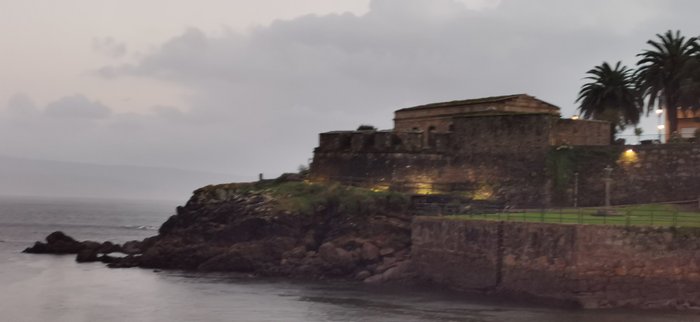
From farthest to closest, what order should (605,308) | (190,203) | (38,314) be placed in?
1. (190,203)
2. (38,314)
3. (605,308)

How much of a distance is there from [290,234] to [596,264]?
67.2ft

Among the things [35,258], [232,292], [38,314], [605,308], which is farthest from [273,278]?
[35,258]

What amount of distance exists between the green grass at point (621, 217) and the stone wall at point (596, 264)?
41.9 inches

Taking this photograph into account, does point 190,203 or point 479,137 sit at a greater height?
point 479,137

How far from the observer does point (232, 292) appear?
131 feet

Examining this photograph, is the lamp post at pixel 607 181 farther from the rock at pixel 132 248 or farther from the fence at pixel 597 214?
the rock at pixel 132 248

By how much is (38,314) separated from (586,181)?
1216 inches

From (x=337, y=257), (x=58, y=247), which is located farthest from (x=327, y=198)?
(x=58, y=247)

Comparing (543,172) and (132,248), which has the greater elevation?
(543,172)

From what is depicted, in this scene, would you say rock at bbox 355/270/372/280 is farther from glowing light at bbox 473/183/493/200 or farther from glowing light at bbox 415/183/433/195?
glowing light at bbox 415/183/433/195

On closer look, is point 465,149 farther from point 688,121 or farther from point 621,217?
point 688,121

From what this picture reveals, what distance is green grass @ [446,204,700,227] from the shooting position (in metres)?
34.8

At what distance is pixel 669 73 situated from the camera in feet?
174

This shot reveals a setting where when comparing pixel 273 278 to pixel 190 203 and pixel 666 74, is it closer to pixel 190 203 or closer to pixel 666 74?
pixel 190 203
